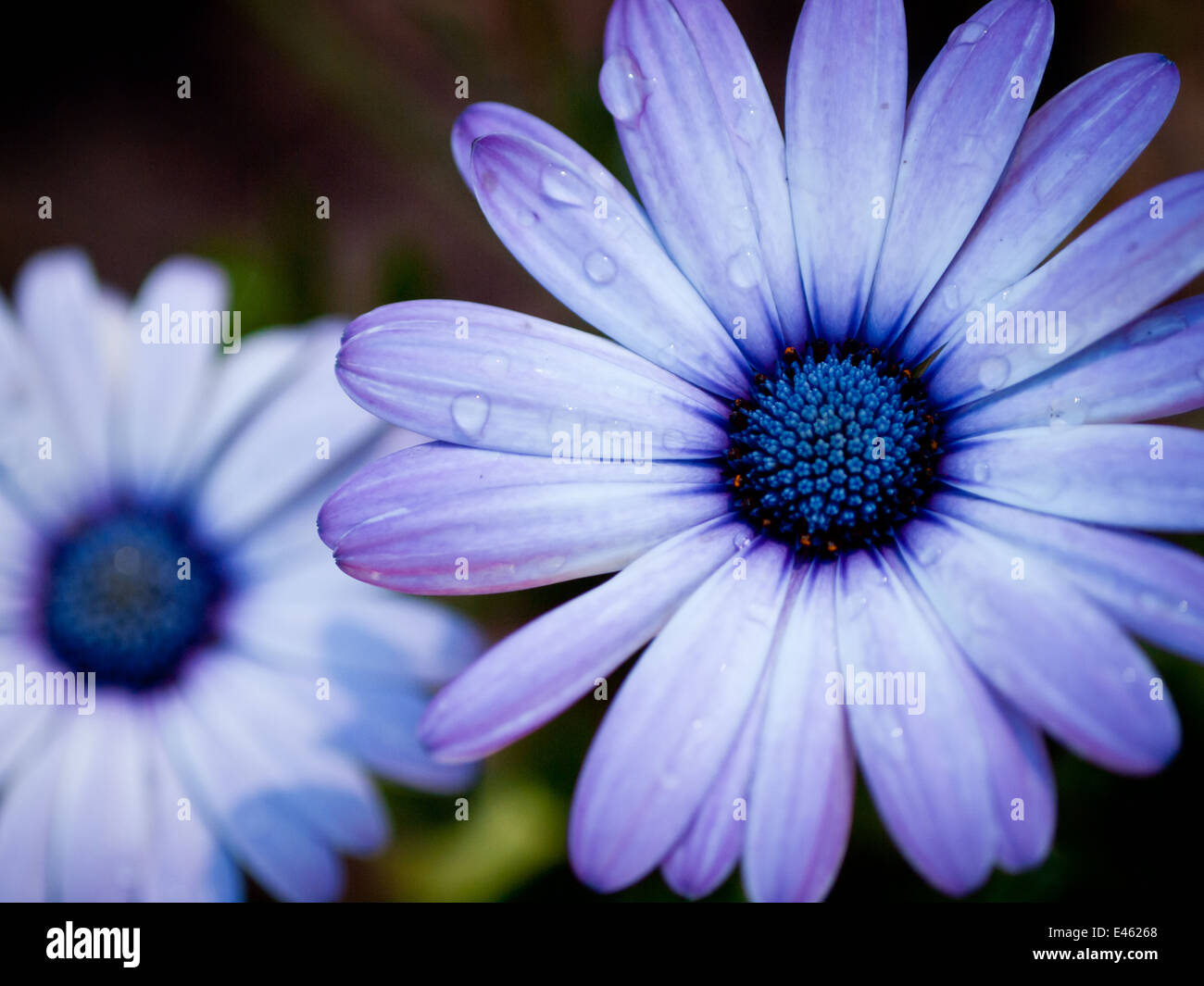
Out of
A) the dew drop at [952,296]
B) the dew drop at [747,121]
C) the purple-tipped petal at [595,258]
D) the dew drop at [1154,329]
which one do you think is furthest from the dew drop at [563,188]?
the dew drop at [1154,329]

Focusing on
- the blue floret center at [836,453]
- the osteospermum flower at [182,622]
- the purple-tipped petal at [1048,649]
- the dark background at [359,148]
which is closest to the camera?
the purple-tipped petal at [1048,649]

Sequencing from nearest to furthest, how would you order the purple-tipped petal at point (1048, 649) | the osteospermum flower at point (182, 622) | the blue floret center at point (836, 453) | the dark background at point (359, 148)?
the purple-tipped petal at point (1048, 649), the blue floret center at point (836, 453), the osteospermum flower at point (182, 622), the dark background at point (359, 148)

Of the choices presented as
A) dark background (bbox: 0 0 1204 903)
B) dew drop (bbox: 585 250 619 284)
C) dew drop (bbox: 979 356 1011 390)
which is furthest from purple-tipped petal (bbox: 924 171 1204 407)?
dark background (bbox: 0 0 1204 903)

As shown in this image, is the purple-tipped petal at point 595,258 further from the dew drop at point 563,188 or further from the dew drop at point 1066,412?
the dew drop at point 1066,412

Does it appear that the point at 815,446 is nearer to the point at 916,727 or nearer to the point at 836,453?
the point at 836,453

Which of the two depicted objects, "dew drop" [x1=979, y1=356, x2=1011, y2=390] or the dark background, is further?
→ the dark background

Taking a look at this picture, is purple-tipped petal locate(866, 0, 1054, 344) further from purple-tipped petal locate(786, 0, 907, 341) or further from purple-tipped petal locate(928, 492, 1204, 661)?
purple-tipped petal locate(928, 492, 1204, 661)

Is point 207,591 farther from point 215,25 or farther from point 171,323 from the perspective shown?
point 215,25

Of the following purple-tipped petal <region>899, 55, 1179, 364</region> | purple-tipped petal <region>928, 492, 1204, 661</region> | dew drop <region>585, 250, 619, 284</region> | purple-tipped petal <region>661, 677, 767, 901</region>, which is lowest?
purple-tipped petal <region>661, 677, 767, 901</region>
